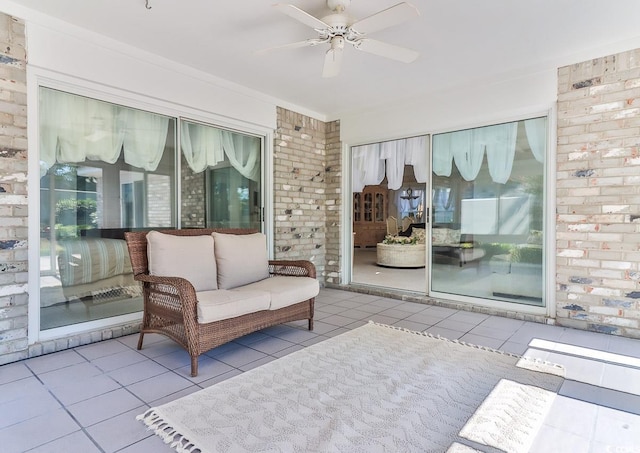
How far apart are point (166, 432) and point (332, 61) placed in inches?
109

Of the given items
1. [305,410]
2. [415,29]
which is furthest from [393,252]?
[305,410]

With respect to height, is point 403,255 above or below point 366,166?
below

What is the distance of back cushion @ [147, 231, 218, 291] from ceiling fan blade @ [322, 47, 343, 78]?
5.84ft

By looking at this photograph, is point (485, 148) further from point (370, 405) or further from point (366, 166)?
point (370, 405)

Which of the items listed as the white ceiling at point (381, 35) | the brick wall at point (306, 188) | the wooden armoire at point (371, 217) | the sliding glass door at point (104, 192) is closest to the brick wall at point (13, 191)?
the sliding glass door at point (104, 192)

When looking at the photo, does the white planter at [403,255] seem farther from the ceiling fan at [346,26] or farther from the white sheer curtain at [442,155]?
A: the ceiling fan at [346,26]

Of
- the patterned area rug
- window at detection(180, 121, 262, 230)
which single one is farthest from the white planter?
the patterned area rug

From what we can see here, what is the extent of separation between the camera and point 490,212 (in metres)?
4.03

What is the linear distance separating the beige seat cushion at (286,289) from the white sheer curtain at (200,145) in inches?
61.2

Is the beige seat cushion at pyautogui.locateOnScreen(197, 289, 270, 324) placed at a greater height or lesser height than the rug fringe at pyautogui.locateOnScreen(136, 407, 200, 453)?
greater

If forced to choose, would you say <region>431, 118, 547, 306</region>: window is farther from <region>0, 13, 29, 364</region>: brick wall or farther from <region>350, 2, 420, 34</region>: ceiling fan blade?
<region>0, 13, 29, 364</region>: brick wall

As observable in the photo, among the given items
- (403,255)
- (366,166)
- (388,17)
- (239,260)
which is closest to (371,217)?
(403,255)

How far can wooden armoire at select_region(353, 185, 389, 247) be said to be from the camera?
11016mm

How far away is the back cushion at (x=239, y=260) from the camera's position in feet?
10.3
